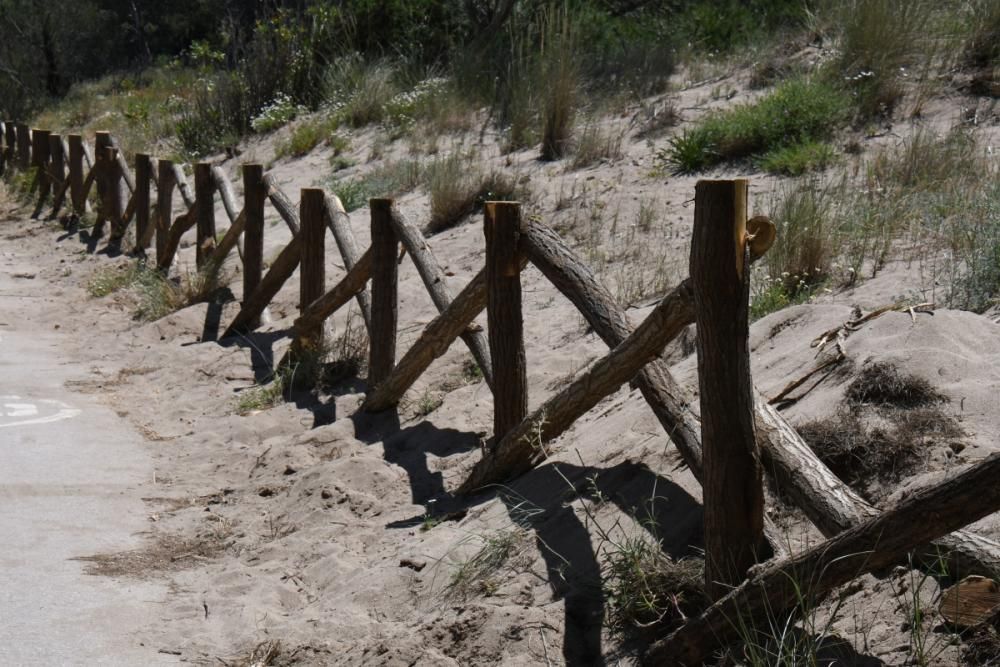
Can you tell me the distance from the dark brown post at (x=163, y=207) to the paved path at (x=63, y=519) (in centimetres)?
222

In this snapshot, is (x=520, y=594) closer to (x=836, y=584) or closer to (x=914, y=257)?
(x=836, y=584)

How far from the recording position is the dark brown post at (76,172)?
1323 cm

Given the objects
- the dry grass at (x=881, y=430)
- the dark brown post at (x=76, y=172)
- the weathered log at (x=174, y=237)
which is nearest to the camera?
the dry grass at (x=881, y=430)

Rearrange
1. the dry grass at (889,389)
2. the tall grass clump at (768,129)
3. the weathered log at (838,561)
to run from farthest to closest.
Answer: the tall grass clump at (768,129) → the dry grass at (889,389) → the weathered log at (838,561)

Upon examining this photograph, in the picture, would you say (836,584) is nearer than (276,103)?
Yes

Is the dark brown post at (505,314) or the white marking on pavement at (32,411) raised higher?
the dark brown post at (505,314)

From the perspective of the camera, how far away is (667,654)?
323cm

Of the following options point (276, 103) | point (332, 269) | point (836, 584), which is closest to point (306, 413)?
point (332, 269)

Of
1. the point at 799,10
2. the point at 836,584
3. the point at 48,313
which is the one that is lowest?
the point at 48,313

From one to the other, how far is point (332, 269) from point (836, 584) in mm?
6281

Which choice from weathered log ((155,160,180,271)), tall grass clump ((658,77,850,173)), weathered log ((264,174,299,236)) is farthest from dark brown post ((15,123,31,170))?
tall grass clump ((658,77,850,173))

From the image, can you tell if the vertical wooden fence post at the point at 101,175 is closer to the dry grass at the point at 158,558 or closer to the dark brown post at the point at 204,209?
the dark brown post at the point at 204,209

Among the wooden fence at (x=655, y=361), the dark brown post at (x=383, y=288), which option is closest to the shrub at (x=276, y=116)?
the wooden fence at (x=655, y=361)

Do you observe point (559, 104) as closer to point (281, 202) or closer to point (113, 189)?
point (281, 202)
